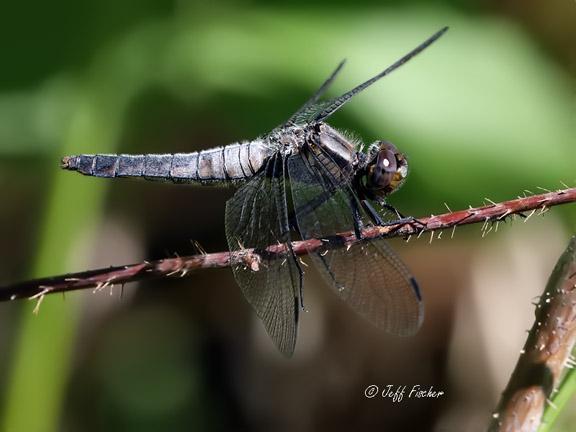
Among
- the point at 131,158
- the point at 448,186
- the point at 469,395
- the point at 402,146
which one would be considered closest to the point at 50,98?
the point at 131,158

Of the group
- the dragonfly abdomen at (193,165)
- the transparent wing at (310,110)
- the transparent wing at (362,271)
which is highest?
the transparent wing at (310,110)

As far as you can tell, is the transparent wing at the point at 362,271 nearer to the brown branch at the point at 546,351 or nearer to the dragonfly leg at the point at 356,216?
the dragonfly leg at the point at 356,216

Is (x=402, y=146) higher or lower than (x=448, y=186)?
higher

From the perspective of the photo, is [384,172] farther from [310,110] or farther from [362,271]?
[310,110]

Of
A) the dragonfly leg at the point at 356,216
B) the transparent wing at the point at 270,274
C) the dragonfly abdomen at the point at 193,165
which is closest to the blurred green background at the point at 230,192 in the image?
the dragonfly abdomen at the point at 193,165

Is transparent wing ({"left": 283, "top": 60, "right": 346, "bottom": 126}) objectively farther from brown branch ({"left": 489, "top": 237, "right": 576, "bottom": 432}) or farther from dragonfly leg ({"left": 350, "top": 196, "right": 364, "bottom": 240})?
brown branch ({"left": 489, "top": 237, "right": 576, "bottom": 432})

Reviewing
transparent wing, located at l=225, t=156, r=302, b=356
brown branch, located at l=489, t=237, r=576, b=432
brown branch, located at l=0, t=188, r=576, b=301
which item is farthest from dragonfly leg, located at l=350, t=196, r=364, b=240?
brown branch, located at l=489, t=237, r=576, b=432

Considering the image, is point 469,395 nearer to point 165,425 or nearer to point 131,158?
point 165,425
